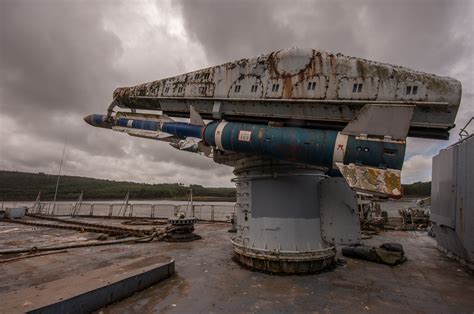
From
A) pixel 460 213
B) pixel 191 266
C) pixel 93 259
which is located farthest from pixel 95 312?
pixel 460 213

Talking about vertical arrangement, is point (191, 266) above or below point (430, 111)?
below

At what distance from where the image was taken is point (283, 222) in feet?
26.2

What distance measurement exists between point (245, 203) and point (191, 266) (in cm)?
241

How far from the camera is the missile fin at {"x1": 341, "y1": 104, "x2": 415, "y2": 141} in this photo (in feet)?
21.6

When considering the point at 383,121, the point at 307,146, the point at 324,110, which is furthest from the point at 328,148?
the point at 383,121

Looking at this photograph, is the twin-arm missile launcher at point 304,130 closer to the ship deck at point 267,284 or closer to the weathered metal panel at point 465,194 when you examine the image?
the ship deck at point 267,284

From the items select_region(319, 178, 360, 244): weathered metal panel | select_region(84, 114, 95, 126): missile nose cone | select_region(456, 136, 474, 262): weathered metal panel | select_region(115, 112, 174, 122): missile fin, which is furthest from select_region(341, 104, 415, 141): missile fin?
select_region(84, 114, 95, 126): missile nose cone

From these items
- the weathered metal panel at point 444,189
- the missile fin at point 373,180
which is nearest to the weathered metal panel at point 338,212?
the missile fin at point 373,180

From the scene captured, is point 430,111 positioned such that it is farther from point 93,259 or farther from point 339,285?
point 93,259

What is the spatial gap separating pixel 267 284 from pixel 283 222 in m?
1.73

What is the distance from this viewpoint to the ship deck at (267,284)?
18.4ft

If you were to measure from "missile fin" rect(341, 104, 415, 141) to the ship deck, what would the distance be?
11.5 ft

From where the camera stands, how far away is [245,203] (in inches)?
350

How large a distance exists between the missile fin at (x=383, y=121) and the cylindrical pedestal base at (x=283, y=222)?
1.96 m
